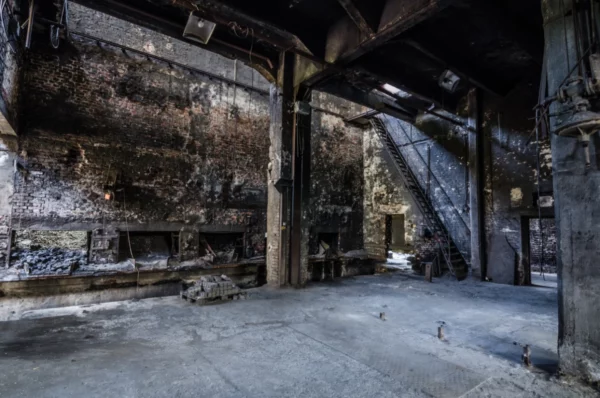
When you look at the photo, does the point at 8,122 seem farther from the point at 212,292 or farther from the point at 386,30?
the point at 386,30

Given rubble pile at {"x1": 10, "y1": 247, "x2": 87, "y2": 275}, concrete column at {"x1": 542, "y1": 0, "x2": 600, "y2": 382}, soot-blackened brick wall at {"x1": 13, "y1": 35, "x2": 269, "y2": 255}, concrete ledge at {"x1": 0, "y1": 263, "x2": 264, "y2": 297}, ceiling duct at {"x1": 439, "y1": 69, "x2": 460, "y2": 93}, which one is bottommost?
concrete ledge at {"x1": 0, "y1": 263, "x2": 264, "y2": 297}

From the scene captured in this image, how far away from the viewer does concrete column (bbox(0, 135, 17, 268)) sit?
21.8 ft

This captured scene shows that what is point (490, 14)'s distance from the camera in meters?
5.86

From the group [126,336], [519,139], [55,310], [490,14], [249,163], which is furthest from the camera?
[249,163]

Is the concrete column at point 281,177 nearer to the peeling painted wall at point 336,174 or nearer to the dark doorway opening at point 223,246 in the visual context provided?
the dark doorway opening at point 223,246

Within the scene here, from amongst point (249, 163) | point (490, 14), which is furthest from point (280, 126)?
point (490, 14)

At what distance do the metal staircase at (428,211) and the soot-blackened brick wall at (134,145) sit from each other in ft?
14.8

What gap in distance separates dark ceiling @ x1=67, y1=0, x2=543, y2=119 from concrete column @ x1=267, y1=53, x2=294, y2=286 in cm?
35

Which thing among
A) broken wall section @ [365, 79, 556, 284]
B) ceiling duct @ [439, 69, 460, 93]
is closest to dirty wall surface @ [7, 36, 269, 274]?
broken wall section @ [365, 79, 556, 284]

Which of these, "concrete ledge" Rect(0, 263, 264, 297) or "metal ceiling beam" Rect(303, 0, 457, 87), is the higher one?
"metal ceiling beam" Rect(303, 0, 457, 87)

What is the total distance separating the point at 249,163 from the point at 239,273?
356 centimetres

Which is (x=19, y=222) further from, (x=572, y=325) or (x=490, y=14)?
(x=490, y=14)

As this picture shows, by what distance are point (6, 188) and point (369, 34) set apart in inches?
310

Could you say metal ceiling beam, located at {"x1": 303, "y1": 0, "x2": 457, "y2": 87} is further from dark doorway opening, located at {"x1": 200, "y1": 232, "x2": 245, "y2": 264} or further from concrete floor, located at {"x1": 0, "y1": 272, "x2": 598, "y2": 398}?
dark doorway opening, located at {"x1": 200, "y1": 232, "x2": 245, "y2": 264}
